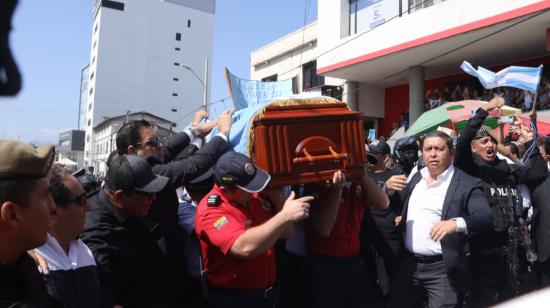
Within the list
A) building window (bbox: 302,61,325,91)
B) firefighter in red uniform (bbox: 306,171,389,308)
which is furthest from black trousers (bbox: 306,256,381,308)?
building window (bbox: 302,61,325,91)

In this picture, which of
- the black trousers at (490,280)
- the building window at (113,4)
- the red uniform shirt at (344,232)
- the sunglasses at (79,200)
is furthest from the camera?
the building window at (113,4)

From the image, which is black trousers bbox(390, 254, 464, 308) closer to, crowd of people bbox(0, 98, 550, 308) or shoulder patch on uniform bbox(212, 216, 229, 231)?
crowd of people bbox(0, 98, 550, 308)

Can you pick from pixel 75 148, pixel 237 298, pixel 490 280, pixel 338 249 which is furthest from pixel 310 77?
pixel 75 148

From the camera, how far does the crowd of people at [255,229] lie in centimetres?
171

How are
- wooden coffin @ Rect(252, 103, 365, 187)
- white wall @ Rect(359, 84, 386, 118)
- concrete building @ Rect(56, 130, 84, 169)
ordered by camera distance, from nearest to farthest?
wooden coffin @ Rect(252, 103, 365, 187)
white wall @ Rect(359, 84, 386, 118)
concrete building @ Rect(56, 130, 84, 169)

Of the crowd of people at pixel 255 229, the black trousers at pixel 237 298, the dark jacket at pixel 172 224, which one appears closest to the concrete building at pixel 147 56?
the crowd of people at pixel 255 229

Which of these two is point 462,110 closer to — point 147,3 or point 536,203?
point 536,203

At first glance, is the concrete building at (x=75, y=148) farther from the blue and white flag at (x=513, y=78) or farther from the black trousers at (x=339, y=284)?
the black trousers at (x=339, y=284)

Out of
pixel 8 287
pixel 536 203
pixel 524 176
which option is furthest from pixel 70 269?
pixel 536 203

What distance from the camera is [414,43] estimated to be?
40.9 feet

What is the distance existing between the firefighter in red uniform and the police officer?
45 centimetres

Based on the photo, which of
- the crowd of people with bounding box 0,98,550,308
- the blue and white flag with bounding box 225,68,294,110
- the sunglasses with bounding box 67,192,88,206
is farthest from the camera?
the blue and white flag with bounding box 225,68,294,110

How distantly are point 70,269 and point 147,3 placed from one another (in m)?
66.8

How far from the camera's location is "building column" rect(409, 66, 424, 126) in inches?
558
